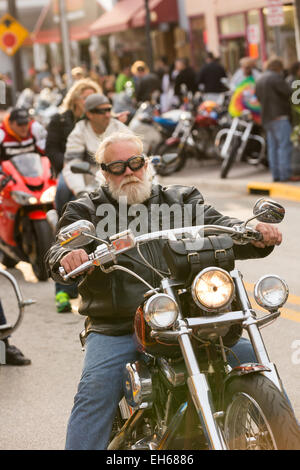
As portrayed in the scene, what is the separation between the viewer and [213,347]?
3760 millimetres

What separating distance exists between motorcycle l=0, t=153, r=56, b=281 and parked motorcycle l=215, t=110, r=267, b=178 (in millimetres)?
7260

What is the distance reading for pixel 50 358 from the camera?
7.01m

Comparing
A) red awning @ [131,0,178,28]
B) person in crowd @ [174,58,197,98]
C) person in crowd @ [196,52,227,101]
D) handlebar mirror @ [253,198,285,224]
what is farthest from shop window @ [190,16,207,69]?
Answer: handlebar mirror @ [253,198,285,224]

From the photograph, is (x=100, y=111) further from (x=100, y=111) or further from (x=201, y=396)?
(x=201, y=396)

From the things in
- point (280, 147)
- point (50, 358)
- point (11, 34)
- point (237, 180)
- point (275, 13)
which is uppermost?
point (11, 34)

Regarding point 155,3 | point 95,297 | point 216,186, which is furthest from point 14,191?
point 155,3

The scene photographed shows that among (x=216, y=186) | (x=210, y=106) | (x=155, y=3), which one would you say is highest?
(x=155, y=3)

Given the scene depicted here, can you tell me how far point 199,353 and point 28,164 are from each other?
6.34m

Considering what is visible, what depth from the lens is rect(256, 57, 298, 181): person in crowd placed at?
1515cm

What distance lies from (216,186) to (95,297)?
12.3 metres

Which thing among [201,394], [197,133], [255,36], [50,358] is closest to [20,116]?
[50,358]

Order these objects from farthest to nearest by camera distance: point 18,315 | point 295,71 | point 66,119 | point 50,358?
point 295,71, point 66,119, point 50,358, point 18,315

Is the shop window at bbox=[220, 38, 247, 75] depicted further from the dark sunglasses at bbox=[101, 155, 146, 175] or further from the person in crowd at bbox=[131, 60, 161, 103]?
the dark sunglasses at bbox=[101, 155, 146, 175]
